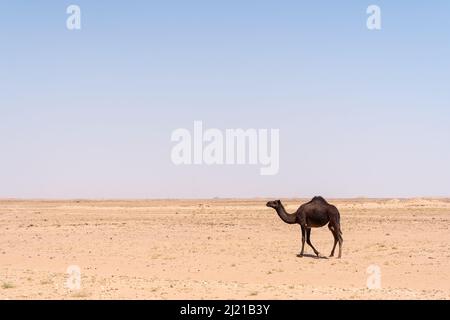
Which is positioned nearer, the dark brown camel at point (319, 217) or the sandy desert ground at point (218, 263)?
the sandy desert ground at point (218, 263)

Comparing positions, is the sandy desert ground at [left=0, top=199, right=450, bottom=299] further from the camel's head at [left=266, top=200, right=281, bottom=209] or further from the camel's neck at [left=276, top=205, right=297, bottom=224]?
the camel's head at [left=266, top=200, right=281, bottom=209]

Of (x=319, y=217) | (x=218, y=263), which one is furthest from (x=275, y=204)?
(x=218, y=263)

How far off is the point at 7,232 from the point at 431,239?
69.8 feet

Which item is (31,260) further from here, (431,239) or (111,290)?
(431,239)

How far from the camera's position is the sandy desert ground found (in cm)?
1560

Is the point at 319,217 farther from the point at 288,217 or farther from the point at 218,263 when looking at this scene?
the point at 218,263

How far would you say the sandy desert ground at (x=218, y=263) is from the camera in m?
15.6

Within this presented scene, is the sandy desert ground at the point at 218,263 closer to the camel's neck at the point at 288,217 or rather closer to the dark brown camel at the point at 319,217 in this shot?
the dark brown camel at the point at 319,217

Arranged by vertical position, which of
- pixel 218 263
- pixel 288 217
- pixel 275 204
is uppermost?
pixel 275 204

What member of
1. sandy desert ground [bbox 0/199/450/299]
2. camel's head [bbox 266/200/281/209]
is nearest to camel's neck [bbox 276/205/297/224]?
camel's head [bbox 266/200/281/209]

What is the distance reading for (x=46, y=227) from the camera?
122ft

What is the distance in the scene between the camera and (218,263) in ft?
71.2

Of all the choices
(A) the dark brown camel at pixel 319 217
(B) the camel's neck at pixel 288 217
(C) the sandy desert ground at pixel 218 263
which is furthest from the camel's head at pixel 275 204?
(C) the sandy desert ground at pixel 218 263
